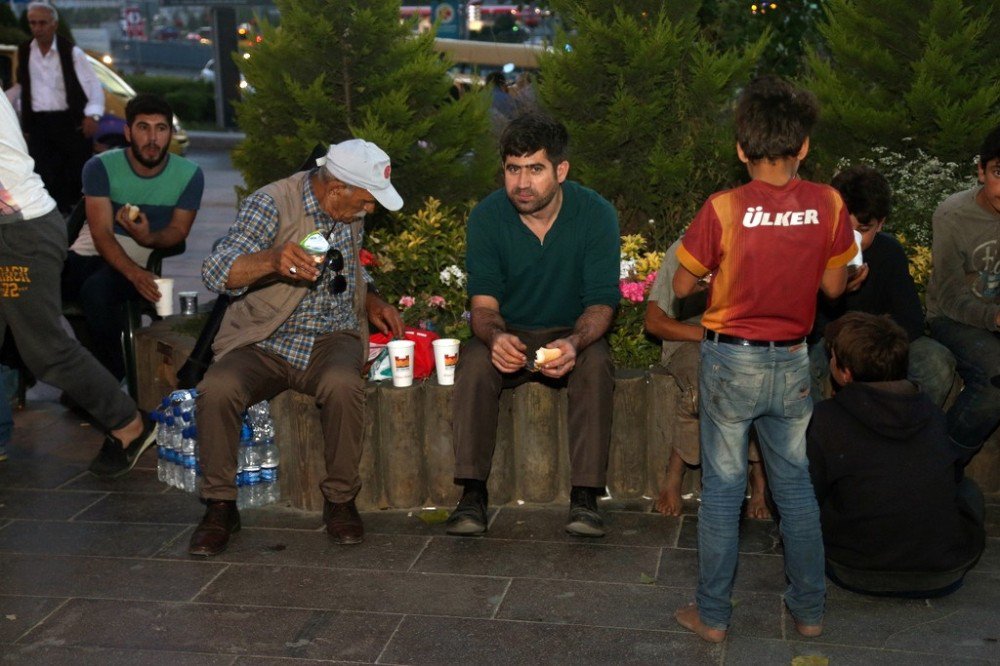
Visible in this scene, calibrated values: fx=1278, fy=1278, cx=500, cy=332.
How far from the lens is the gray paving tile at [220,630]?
4195 millimetres

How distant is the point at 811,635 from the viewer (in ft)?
13.7

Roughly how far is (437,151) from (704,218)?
→ 3.48m

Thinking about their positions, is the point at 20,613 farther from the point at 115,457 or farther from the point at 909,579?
the point at 909,579

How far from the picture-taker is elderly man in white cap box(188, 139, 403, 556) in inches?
200

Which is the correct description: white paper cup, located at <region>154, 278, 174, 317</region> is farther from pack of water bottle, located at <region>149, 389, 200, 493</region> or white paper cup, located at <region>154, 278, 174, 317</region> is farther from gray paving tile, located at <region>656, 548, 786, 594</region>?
gray paving tile, located at <region>656, 548, 786, 594</region>

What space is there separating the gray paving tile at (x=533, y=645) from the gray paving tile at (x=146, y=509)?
1.55 metres

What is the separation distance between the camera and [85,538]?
524cm

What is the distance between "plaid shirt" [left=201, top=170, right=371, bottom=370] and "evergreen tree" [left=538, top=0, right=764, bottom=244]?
1.94 metres

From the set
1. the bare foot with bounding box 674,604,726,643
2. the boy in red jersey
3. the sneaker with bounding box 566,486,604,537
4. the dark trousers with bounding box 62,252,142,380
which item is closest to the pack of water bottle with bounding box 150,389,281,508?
the dark trousers with bounding box 62,252,142,380

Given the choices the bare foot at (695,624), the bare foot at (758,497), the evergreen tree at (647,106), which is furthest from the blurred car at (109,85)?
the bare foot at (695,624)

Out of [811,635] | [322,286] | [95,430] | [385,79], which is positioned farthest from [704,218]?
[95,430]

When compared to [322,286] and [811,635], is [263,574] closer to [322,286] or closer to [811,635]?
[322,286]

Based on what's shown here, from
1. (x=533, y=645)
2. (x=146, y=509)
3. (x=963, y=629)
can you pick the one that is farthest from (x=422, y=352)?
(x=963, y=629)

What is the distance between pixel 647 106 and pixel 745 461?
3202mm
